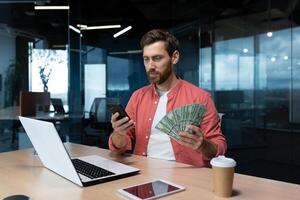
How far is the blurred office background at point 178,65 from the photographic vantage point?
13.3 ft

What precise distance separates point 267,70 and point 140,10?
81.4 inches

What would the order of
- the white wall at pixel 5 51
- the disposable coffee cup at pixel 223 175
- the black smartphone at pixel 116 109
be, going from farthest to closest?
the white wall at pixel 5 51 → the black smartphone at pixel 116 109 → the disposable coffee cup at pixel 223 175

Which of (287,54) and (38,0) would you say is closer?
(287,54)

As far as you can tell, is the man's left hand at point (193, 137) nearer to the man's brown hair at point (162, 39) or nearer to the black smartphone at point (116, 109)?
the black smartphone at point (116, 109)

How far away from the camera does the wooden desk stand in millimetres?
966

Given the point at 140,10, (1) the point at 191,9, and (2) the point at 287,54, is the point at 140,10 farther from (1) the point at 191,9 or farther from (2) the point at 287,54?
(2) the point at 287,54

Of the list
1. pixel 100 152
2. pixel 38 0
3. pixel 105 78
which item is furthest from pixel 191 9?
pixel 100 152

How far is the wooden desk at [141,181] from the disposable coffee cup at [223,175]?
0.03 metres

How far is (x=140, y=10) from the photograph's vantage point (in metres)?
4.76

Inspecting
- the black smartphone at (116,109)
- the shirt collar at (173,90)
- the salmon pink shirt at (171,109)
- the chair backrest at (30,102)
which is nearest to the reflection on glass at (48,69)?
the chair backrest at (30,102)

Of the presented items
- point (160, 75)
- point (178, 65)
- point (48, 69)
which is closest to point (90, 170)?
point (160, 75)

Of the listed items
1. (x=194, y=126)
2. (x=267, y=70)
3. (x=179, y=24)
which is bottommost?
(x=194, y=126)

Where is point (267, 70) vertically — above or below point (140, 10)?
below

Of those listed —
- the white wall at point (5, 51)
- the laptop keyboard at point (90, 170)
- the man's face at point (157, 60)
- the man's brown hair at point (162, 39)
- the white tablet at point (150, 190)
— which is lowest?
the white tablet at point (150, 190)
